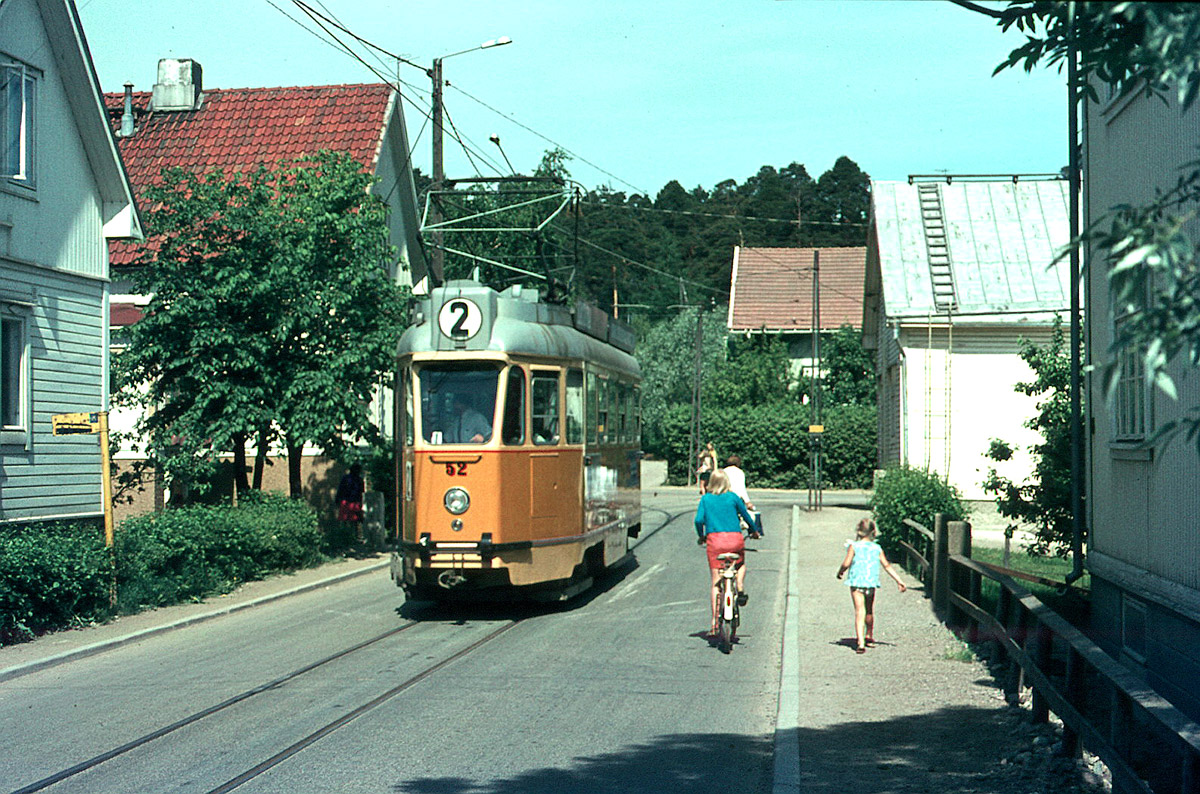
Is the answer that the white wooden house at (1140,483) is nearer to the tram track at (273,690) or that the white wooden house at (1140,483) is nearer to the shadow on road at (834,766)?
the shadow on road at (834,766)

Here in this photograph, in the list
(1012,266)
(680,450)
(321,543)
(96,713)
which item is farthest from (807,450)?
Answer: (96,713)

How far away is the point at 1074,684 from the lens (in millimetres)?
7648

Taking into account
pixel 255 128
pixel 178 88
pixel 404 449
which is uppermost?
pixel 178 88

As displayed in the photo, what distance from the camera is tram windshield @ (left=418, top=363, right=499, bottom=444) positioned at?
14.3m

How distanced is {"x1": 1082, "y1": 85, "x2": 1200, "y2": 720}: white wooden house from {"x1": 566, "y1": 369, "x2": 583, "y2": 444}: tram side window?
18.3 feet

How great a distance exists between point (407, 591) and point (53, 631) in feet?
12.6

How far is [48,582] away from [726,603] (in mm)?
7005

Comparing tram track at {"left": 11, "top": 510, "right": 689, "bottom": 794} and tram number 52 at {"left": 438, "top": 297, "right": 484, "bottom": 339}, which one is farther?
tram number 52 at {"left": 438, "top": 297, "right": 484, "bottom": 339}

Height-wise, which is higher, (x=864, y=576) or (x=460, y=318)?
(x=460, y=318)

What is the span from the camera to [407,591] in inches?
610

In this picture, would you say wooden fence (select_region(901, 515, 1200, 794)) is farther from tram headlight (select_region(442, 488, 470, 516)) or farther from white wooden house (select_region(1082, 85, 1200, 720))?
tram headlight (select_region(442, 488, 470, 516))

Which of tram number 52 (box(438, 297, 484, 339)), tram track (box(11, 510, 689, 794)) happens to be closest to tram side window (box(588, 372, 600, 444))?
tram number 52 (box(438, 297, 484, 339))

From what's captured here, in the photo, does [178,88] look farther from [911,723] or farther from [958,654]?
[911,723]

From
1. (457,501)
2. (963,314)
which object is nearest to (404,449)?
(457,501)
